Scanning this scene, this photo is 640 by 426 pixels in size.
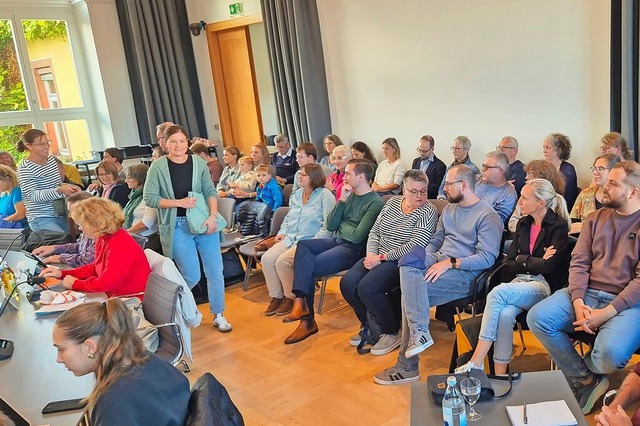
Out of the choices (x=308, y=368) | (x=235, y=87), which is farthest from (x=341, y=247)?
(x=235, y=87)

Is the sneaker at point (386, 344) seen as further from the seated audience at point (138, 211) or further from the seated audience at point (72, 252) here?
the seated audience at point (138, 211)

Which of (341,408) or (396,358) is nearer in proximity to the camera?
(341,408)

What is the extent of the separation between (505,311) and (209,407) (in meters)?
1.81

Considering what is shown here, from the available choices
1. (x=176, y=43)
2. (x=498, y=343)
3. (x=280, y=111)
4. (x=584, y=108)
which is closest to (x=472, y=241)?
(x=498, y=343)

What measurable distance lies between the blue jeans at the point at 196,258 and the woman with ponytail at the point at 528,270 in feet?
6.40

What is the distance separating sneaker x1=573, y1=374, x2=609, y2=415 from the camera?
9.37ft

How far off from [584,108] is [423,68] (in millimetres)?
1732

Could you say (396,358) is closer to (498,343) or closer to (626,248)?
(498,343)

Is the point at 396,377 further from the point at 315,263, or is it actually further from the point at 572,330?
the point at 315,263

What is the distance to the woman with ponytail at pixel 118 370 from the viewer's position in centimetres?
174

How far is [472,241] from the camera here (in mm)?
3621

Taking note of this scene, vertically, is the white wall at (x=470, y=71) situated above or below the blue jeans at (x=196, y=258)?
above

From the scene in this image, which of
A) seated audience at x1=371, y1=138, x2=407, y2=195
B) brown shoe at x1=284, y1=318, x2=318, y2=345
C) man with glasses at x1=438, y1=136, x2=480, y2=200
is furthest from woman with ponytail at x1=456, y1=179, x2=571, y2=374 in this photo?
seated audience at x1=371, y1=138, x2=407, y2=195

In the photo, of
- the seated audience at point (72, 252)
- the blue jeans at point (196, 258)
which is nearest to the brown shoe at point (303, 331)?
the blue jeans at point (196, 258)
